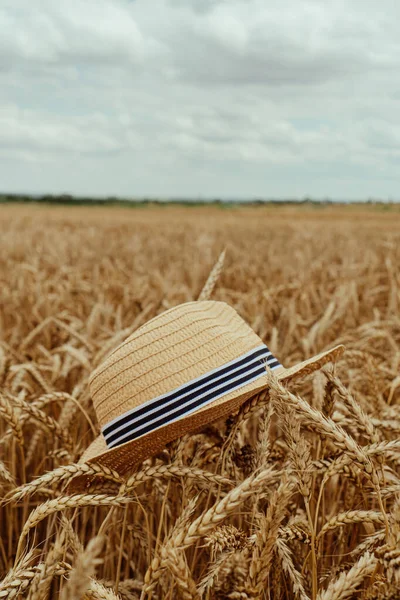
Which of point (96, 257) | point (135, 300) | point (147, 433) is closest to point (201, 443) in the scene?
point (147, 433)

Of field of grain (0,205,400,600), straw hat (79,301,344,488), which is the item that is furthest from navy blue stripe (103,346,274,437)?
field of grain (0,205,400,600)

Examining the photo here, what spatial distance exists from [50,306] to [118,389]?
7.76 feet

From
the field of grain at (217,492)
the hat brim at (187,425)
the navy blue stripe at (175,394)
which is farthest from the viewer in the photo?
the navy blue stripe at (175,394)

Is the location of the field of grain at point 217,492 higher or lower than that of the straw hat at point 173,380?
lower

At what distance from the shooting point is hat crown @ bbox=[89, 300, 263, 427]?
1.47 metres

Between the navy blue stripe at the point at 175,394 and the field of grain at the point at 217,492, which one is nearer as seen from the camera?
the field of grain at the point at 217,492

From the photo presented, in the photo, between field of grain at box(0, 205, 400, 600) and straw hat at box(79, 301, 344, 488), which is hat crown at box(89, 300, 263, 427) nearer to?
straw hat at box(79, 301, 344, 488)

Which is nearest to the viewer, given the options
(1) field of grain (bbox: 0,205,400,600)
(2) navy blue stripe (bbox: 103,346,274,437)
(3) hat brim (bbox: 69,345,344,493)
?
(1) field of grain (bbox: 0,205,400,600)

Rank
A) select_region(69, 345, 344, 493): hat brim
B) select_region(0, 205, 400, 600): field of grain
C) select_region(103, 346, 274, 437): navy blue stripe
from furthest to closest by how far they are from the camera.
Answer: select_region(103, 346, 274, 437): navy blue stripe
select_region(69, 345, 344, 493): hat brim
select_region(0, 205, 400, 600): field of grain

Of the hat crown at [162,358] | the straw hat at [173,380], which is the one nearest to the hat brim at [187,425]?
the straw hat at [173,380]

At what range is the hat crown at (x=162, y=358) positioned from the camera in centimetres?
147

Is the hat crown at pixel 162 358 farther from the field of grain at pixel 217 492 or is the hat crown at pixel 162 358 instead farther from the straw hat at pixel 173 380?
the field of grain at pixel 217 492

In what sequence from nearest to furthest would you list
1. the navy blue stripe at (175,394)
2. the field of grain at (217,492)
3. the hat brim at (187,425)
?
the field of grain at (217,492) < the hat brim at (187,425) < the navy blue stripe at (175,394)

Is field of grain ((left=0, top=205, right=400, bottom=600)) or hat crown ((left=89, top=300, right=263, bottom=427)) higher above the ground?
hat crown ((left=89, top=300, right=263, bottom=427))
